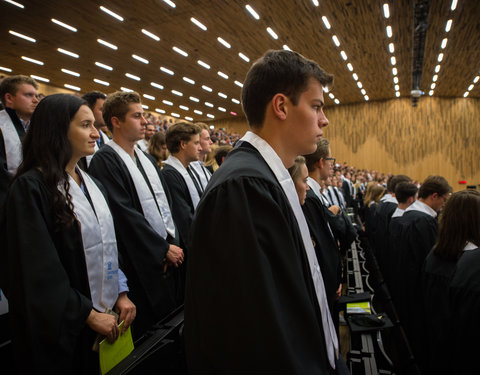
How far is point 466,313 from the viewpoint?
2174 millimetres

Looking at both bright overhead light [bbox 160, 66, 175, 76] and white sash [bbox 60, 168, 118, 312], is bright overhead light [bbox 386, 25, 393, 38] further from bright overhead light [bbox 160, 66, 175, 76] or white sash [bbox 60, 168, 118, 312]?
white sash [bbox 60, 168, 118, 312]

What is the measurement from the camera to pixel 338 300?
8.40 feet

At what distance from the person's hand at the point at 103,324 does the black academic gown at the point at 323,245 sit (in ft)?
4.59

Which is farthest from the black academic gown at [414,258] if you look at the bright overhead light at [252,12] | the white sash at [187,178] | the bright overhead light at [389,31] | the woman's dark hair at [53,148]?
the bright overhead light at [389,31]

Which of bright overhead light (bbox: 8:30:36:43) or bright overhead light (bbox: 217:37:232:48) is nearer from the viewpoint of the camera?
bright overhead light (bbox: 8:30:36:43)

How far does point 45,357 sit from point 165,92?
18.6 meters

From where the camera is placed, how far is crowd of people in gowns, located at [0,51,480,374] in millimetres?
880

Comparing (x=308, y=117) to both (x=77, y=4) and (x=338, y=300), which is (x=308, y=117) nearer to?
(x=338, y=300)

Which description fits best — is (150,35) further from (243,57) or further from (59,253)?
(59,253)

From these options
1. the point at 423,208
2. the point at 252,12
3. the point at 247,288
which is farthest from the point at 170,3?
the point at 247,288

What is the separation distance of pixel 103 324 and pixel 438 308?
259 cm

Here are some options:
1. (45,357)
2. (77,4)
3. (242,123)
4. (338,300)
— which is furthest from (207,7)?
(242,123)

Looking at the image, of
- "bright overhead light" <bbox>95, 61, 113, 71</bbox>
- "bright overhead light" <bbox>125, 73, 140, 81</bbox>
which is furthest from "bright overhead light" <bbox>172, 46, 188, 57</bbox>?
"bright overhead light" <bbox>125, 73, 140, 81</bbox>

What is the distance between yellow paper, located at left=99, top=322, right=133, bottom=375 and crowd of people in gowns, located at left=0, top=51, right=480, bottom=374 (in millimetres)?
48
